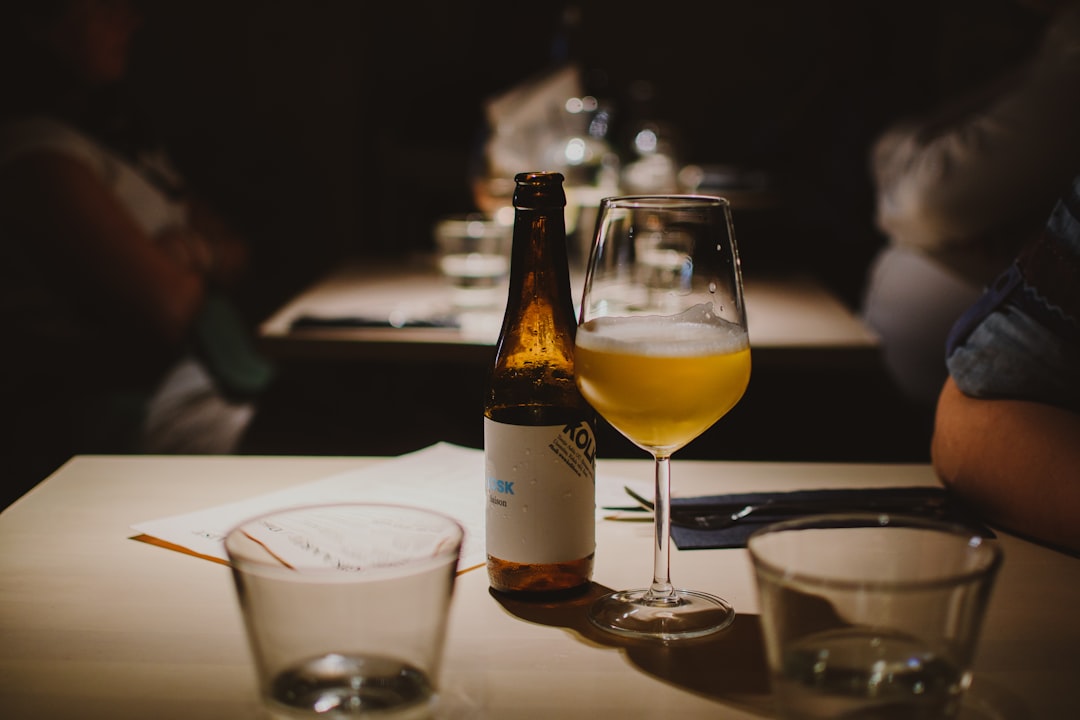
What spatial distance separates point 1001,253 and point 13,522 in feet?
6.96

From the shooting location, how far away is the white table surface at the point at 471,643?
0.61m

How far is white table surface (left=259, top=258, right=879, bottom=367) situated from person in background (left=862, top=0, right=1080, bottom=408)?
33 centimetres

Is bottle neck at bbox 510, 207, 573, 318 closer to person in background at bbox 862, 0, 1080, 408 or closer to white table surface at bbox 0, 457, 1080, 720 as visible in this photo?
white table surface at bbox 0, 457, 1080, 720

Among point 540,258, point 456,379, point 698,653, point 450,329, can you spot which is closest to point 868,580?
point 698,653

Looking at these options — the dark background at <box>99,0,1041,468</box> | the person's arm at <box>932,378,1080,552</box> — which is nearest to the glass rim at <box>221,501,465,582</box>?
the person's arm at <box>932,378,1080,552</box>

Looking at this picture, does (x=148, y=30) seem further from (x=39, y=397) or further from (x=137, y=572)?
(x=137, y=572)

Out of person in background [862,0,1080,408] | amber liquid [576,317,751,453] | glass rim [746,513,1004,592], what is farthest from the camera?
person in background [862,0,1080,408]

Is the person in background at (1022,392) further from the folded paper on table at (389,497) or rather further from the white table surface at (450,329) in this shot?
the white table surface at (450,329)

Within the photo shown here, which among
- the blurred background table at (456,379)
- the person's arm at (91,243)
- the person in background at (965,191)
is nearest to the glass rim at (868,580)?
the blurred background table at (456,379)

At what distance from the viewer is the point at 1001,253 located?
2404 mm

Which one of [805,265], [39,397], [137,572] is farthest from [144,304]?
[805,265]

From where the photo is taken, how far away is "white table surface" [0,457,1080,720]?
61cm

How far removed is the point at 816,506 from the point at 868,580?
41cm

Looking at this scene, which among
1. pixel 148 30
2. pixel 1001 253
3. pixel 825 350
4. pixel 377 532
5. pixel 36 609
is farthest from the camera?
pixel 148 30
